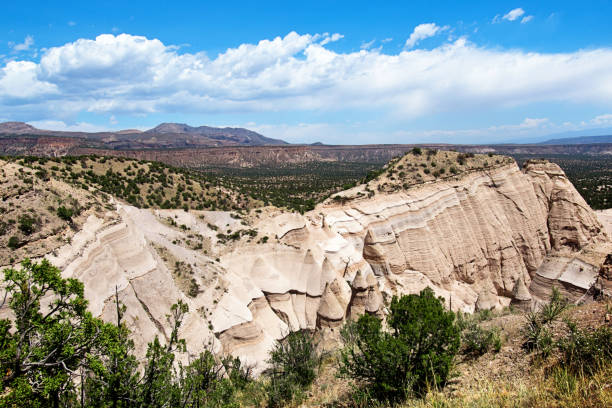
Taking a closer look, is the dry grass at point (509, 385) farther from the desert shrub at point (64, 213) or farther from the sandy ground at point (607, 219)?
the sandy ground at point (607, 219)

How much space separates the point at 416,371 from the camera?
25.5ft

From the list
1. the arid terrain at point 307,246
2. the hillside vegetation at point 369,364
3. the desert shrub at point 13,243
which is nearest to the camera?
the hillside vegetation at point 369,364

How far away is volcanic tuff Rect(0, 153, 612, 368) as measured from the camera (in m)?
16.6

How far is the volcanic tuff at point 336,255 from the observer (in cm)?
1658

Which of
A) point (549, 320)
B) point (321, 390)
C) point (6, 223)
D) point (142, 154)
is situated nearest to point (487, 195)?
point (549, 320)

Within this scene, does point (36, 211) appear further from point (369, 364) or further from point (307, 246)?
point (307, 246)

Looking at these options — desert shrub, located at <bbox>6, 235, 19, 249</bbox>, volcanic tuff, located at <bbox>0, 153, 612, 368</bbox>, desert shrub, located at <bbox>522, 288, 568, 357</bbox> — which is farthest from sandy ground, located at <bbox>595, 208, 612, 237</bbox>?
desert shrub, located at <bbox>6, 235, 19, 249</bbox>

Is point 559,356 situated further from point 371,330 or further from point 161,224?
point 161,224

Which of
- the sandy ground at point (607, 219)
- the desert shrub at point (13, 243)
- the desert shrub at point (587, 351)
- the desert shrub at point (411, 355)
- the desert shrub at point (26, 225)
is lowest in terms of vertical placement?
the sandy ground at point (607, 219)

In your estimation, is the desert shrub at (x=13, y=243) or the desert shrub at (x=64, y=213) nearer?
the desert shrub at (x=13, y=243)

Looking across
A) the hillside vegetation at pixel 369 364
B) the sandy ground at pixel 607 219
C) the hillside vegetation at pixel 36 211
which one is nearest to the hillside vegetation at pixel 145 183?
the hillside vegetation at pixel 36 211

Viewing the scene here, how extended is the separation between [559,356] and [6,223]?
62.0 feet

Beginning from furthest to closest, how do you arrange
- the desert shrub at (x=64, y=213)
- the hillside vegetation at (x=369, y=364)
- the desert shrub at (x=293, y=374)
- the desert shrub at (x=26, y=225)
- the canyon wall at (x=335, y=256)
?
the canyon wall at (x=335, y=256)
the desert shrub at (x=64, y=213)
the desert shrub at (x=26, y=225)
the desert shrub at (x=293, y=374)
the hillside vegetation at (x=369, y=364)

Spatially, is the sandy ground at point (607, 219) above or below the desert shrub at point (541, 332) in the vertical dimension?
below
